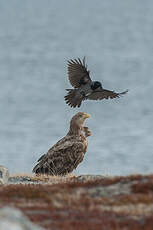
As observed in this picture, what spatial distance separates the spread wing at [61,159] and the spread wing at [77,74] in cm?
795

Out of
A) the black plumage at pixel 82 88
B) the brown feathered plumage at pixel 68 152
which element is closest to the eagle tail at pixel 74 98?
the black plumage at pixel 82 88

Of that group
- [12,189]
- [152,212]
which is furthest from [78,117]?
[152,212]

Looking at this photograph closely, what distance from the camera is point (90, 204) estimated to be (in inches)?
517

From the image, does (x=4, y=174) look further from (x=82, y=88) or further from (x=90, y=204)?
(x=90, y=204)

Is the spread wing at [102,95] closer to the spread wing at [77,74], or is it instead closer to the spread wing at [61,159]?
the spread wing at [77,74]

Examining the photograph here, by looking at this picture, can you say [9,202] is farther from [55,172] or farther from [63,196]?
[55,172]

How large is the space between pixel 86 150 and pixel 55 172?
1942 millimetres

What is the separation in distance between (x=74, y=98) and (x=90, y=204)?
22.2 meters

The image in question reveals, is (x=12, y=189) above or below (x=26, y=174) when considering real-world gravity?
below

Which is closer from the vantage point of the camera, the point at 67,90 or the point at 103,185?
the point at 103,185

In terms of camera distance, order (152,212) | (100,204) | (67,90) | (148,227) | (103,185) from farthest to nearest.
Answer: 1. (67,90)
2. (103,185)
3. (100,204)
4. (152,212)
5. (148,227)

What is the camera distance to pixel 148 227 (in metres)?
10.8

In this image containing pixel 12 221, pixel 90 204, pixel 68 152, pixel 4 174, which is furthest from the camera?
pixel 68 152

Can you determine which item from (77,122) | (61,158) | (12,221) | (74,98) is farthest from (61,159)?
(12,221)
